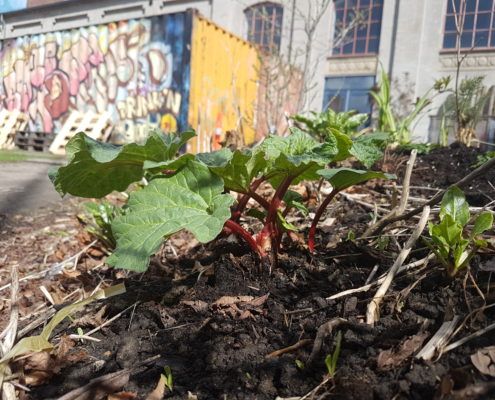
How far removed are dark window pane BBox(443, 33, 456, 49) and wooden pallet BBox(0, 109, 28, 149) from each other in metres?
15.0

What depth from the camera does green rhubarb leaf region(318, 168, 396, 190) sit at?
1169mm

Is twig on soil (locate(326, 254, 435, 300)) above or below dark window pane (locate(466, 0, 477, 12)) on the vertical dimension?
below

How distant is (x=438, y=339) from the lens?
2.89ft

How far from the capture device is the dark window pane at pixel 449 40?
1616cm

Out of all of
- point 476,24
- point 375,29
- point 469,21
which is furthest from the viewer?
point 375,29

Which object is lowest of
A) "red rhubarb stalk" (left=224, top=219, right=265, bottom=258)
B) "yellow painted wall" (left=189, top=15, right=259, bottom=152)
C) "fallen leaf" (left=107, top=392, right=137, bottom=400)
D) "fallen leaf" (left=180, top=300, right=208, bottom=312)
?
"fallen leaf" (left=107, top=392, right=137, bottom=400)

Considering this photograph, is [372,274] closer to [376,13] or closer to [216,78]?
[216,78]

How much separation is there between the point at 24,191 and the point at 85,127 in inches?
278

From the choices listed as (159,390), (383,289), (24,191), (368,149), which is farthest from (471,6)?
(159,390)

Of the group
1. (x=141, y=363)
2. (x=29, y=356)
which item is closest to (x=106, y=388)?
(x=141, y=363)

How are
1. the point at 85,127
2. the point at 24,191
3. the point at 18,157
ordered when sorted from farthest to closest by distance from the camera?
1. the point at 85,127
2. the point at 18,157
3. the point at 24,191

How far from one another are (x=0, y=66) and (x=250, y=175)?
1477 centimetres

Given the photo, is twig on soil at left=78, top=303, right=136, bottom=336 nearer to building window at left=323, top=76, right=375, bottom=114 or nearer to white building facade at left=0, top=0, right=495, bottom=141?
white building facade at left=0, top=0, right=495, bottom=141

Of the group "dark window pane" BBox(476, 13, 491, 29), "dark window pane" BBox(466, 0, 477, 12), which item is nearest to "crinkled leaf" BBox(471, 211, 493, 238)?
"dark window pane" BBox(476, 13, 491, 29)
